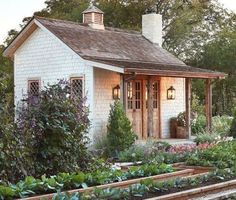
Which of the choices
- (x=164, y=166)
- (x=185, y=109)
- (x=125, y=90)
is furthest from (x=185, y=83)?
(x=164, y=166)

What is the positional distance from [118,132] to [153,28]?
28.7ft

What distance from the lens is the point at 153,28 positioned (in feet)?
78.4

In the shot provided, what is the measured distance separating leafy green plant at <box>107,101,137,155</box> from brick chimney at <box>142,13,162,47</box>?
303 inches

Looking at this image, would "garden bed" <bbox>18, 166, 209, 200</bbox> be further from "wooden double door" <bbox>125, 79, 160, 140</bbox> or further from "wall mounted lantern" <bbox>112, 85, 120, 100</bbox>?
"wooden double door" <bbox>125, 79, 160, 140</bbox>

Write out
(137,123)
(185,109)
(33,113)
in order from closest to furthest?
(33,113) → (137,123) → (185,109)

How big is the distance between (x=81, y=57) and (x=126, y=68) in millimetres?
2136

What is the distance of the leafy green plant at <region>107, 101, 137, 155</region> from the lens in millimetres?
16109

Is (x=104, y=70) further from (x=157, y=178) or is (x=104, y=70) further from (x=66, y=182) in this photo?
(x=66, y=182)

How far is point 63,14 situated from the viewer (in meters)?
38.3

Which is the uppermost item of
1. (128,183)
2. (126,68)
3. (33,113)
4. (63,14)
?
(63,14)

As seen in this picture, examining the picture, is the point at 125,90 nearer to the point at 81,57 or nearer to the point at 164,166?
the point at 81,57

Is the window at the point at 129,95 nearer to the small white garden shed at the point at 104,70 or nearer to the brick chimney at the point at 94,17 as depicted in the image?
the small white garden shed at the point at 104,70

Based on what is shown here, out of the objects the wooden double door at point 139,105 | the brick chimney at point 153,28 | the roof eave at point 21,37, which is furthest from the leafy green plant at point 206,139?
the roof eave at point 21,37

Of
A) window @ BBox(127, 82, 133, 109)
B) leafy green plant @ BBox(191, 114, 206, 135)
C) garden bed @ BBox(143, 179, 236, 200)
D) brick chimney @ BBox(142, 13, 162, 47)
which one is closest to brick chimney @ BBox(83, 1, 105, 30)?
brick chimney @ BBox(142, 13, 162, 47)
